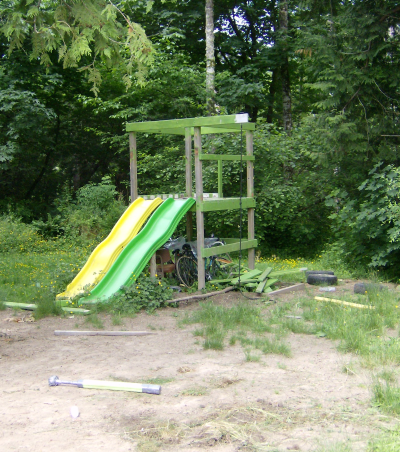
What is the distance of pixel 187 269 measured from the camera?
31.9ft

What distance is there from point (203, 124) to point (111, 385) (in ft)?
17.4

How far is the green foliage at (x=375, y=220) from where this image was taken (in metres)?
9.82

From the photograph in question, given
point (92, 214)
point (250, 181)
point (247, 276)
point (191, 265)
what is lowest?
point (247, 276)

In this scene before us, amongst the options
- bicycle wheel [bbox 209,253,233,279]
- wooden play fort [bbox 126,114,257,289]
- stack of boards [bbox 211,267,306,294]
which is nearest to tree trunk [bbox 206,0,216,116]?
wooden play fort [bbox 126,114,257,289]

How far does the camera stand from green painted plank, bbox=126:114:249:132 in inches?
340

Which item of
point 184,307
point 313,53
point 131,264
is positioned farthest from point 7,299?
point 313,53

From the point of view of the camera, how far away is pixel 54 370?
533 centimetres

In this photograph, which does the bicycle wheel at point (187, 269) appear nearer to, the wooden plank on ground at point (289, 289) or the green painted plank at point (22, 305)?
the wooden plank on ground at point (289, 289)

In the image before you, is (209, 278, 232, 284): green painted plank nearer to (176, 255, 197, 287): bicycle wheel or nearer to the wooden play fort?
the wooden play fort

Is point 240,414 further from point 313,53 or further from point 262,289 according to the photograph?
point 313,53

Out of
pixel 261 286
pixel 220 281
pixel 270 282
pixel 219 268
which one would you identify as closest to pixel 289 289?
pixel 270 282

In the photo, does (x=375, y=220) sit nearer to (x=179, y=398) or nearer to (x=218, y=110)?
(x=179, y=398)

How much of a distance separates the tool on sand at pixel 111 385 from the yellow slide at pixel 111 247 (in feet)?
11.5

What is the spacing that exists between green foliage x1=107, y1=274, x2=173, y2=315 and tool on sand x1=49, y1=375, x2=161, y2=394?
2.75 metres
